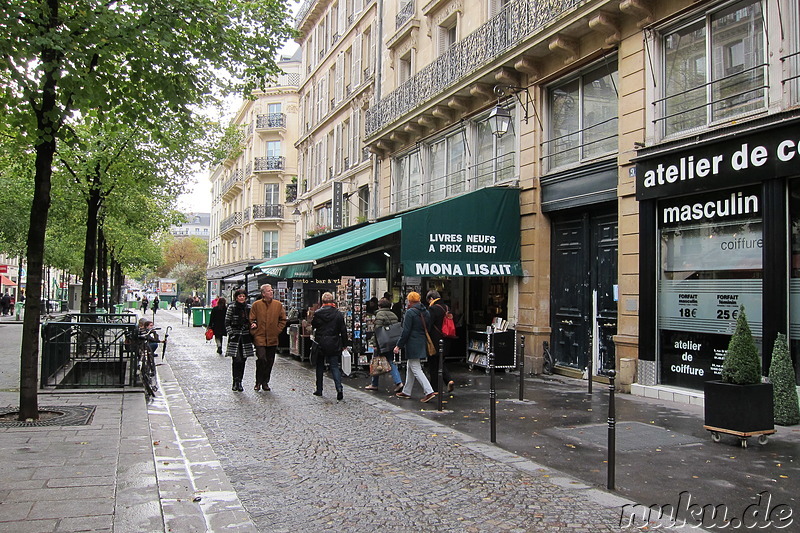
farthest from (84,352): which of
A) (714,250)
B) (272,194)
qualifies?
(272,194)

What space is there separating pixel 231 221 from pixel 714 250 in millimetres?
49494

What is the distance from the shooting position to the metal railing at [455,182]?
15.5 metres

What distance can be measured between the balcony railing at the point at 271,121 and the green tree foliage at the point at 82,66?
3921cm

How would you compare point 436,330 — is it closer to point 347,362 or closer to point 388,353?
point 388,353

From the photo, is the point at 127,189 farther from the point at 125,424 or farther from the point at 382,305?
the point at 125,424

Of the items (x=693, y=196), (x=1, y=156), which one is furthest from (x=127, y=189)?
(x=693, y=196)

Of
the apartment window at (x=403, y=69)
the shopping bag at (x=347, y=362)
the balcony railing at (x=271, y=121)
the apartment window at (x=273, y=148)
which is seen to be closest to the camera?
the shopping bag at (x=347, y=362)

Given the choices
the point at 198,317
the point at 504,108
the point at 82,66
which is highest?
the point at 504,108

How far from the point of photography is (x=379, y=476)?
598 cm

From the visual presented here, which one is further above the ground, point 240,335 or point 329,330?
point 329,330

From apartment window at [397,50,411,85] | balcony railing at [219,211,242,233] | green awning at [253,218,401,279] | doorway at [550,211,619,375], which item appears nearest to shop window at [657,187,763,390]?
doorway at [550,211,619,375]

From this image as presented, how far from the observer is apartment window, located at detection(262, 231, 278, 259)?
Answer: 48.2 metres

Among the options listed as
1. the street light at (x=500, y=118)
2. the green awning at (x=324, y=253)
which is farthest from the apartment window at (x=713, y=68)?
the green awning at (x=324, y=253)
